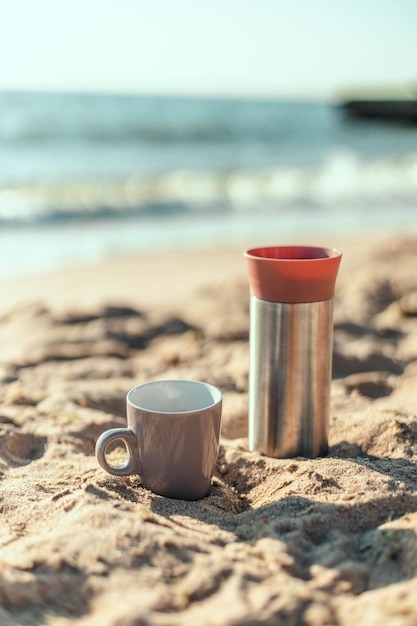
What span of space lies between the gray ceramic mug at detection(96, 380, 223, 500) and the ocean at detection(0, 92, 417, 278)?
3926 mm

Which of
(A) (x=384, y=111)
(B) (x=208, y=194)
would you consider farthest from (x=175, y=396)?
(A) (x=384, y=111)

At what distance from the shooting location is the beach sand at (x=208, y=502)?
1230 mm

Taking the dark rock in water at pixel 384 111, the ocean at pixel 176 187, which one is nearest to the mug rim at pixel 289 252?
the ocean at pixel 176 187

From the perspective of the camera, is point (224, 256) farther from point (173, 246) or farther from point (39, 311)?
point (39, 311)

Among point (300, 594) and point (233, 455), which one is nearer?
point (300, 594)

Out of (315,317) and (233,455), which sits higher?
(315,317)

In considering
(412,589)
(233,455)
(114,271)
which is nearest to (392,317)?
(233,455)

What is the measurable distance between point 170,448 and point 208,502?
166 mm

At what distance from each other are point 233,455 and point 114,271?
3771mm

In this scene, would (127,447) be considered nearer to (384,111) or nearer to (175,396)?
(175,396)

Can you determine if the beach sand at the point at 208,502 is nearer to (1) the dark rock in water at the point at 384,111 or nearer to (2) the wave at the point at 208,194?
(2) the wave at the point at 208,194

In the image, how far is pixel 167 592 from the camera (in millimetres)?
1252

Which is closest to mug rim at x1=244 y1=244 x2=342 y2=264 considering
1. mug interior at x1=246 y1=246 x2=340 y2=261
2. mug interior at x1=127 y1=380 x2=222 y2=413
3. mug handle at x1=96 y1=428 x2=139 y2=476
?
mug interior at x1=246 y1=246 x2=340 y2=261

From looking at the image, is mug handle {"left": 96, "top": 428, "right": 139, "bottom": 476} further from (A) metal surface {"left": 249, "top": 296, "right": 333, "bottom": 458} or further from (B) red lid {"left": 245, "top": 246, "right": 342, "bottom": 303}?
(B) red lid {"left": 245, "top": 246, "right": 342, "bottom": 303}
